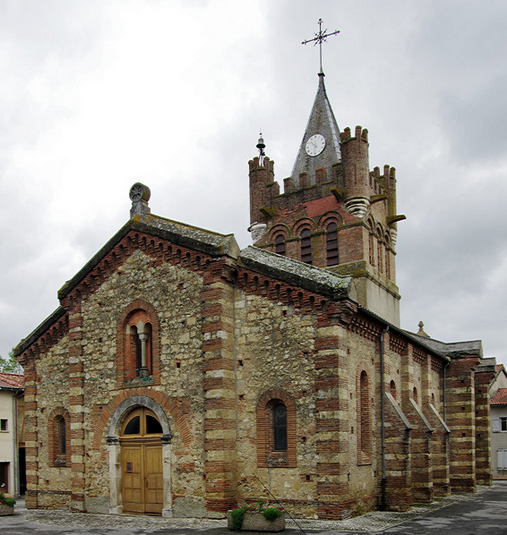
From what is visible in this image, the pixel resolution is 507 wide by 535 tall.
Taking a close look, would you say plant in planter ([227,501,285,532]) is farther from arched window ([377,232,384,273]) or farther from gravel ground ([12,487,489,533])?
arched window ([377,232,384,273])

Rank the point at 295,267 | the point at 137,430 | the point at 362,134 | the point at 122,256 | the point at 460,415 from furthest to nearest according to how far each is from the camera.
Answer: the point at 362,134, the point at 460,415, the point at 122,256, the point at 137,430, the point at 295,267

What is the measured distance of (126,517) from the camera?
19125mm

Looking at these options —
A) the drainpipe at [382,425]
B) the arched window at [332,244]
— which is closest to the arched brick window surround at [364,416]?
the drainpipe at [382,425]

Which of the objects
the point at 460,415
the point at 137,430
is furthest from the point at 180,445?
the point at 460,415

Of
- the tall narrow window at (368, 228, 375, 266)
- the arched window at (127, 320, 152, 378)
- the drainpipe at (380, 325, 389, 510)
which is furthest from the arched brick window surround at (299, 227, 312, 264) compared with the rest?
the arched window at (127, 320, 152, 378)

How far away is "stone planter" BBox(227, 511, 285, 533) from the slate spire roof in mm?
19986

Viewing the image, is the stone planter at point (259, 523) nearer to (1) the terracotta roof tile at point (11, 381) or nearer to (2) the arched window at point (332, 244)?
(2) the arched window at point (332, 244)

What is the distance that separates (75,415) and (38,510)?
393 centimetres

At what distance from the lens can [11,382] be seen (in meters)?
33.1

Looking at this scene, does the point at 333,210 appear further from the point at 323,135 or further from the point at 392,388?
the point at 392,388

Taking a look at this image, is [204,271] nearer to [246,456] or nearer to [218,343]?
[218,343]

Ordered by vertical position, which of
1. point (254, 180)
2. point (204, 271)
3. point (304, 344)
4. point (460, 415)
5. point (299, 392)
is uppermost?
point (254, 180)

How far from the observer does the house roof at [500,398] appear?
4106cm

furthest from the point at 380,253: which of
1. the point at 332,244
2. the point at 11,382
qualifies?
the point at 11,382
